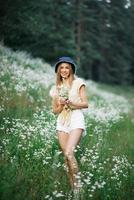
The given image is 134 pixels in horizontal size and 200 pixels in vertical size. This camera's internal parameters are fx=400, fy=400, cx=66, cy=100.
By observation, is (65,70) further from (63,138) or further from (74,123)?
(63,138)

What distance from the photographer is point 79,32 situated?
38031mm

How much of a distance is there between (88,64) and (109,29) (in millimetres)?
5195

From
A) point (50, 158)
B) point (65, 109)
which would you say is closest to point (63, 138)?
point (50, 158)

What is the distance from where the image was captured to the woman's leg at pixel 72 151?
251 inches

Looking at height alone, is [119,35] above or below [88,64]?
above

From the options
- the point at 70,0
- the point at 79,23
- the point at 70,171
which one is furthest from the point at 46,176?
the point at 79,23

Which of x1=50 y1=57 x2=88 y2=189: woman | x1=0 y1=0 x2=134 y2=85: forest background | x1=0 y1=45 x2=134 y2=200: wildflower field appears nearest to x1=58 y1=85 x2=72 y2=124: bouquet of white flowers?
x1=50 y1=57 x2=88 y2=189: woman

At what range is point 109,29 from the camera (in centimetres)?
4972

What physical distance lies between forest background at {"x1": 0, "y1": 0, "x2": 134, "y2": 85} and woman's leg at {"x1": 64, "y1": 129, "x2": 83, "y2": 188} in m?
11.3

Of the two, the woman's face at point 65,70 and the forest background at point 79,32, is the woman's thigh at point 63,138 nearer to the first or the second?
the woman's face at point 65,70

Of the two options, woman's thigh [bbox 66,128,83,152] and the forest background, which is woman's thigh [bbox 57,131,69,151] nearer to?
woman's thigh [bbox 66,128,83,152]

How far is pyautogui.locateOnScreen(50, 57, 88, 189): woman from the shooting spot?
22.4ft

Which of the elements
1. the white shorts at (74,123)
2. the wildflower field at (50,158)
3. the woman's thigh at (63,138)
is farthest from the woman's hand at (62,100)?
the wildflower field at (50,158)

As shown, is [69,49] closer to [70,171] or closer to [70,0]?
[70,0]
